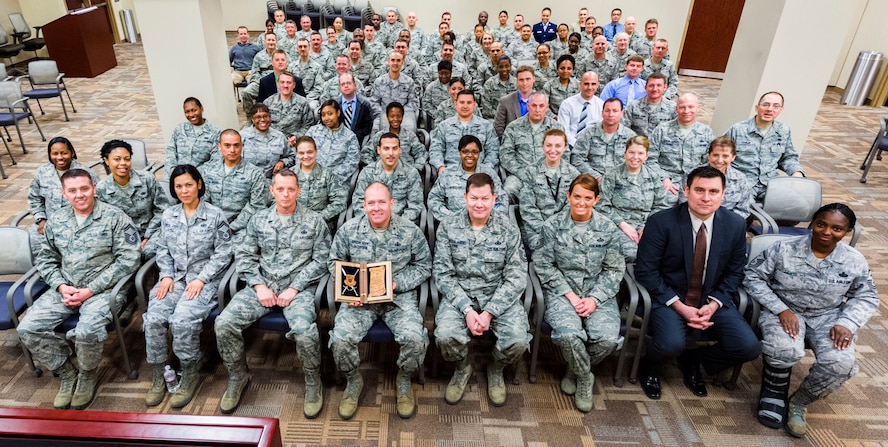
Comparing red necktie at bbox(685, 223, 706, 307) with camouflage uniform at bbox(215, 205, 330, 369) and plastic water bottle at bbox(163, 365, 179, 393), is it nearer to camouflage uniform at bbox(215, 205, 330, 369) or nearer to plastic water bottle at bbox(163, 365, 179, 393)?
camouflage uniform at bbox(215, 205, 330, 369)

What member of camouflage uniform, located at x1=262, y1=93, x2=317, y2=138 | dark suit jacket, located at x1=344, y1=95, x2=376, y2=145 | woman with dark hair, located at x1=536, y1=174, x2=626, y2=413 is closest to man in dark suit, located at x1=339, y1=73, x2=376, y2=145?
dark suit jacket, located at x1=344, y1=95, x2=376, y2=145

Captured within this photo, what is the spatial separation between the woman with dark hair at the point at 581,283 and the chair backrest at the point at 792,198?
5.98 feet

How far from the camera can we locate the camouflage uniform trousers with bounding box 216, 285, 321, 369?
9.39 feet

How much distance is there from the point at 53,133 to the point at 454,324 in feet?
24.3

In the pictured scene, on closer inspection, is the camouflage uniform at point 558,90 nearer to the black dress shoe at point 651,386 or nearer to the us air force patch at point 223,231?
the black dress shoe at point 651,386

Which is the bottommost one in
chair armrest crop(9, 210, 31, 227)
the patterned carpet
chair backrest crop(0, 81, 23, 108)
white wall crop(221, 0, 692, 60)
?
the patterned carpet

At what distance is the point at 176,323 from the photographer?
2896 mm

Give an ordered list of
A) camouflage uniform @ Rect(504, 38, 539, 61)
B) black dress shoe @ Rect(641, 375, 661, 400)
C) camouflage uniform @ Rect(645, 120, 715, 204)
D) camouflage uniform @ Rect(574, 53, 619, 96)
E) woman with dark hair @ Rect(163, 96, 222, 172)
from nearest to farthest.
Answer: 1. black dress shoe @ Rect(641, 375, 661, 400)
2. camouflage uniform @ Rect(645, 120, 715, 204)
3. woman with dark hair @ Rect(163, 96, 222, 172)
4. camouflage uniform @ Rect(574, 53, 619, 96)
5. camouflage uniform @ Rect(504, 38, 539, 61)

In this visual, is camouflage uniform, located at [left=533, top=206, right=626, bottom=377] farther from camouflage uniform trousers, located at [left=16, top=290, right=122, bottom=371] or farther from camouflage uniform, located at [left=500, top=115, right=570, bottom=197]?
camouflage uniform trousers, located at [left=16, top=290, right=122, bottom=371]

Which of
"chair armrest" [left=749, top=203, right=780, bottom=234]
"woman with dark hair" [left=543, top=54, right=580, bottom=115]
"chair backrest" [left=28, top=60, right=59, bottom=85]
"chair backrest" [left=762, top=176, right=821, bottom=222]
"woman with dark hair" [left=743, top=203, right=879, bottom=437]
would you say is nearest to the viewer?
"woman with dark hair" [left=743, top=203, right=879, bottom=437]

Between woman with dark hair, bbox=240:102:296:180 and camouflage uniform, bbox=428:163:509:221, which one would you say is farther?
woman with dark hair, bbox=240:102:296:180

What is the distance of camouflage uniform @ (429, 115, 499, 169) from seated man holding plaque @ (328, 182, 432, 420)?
173 cm

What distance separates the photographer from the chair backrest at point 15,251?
3.23m

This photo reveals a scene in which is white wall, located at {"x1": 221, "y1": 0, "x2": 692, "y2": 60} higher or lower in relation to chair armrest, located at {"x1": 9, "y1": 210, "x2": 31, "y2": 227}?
higher
